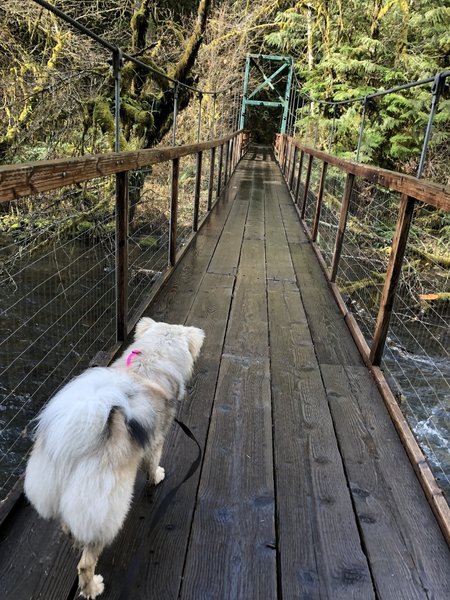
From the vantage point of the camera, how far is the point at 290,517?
5.13 ft

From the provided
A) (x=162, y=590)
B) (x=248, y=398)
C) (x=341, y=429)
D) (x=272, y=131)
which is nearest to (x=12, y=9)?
(x=248, y=398)

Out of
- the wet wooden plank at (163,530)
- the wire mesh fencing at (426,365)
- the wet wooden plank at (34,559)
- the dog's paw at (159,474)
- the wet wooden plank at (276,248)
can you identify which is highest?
the dog's paw at (159,474)

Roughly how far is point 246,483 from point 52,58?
5.14m

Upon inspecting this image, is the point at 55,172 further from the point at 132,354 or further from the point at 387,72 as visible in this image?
the point at 387,72

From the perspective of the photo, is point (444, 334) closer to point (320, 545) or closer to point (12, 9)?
point (320, 545)

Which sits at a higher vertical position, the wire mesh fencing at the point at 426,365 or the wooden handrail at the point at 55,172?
the wooden handrail at the point at 55,172

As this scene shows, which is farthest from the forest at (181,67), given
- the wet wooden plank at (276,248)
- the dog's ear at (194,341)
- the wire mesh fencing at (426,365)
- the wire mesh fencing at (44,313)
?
the dog's ear at (194,341)

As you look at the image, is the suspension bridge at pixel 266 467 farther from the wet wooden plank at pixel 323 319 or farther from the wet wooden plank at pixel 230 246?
the wet wooden plank at pixel 230 246

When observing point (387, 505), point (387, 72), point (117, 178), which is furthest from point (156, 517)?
point (387, 72)

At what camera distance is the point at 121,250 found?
246 centimetres

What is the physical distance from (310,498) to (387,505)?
0.27 meters

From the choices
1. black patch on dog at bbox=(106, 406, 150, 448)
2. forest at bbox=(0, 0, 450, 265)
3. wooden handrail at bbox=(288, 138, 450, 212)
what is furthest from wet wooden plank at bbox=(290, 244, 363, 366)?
forest at bbox=(0, 0, 450, 265)

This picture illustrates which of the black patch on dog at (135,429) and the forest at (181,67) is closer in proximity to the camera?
the black patch on dog at (135,429)

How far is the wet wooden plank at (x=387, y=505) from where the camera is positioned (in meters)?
1.38
